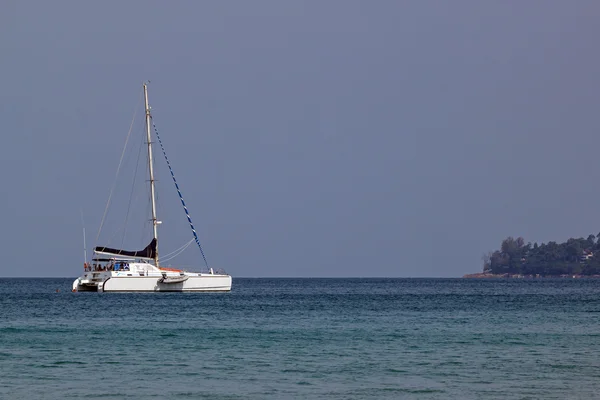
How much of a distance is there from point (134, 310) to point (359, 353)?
34.7m

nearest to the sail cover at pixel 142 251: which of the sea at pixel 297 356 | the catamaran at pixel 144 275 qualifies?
the catamaran at pixel 144 275

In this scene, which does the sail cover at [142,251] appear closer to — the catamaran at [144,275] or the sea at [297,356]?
the catamaran at [144,275]

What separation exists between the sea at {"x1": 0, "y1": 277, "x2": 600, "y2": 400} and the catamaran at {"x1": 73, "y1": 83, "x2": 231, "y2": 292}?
24.6m

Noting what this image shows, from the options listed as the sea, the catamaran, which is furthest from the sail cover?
the sea

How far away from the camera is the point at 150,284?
318 feet

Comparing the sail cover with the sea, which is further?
the sail cover

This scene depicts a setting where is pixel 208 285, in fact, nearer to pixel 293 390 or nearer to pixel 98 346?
pixel 98 346

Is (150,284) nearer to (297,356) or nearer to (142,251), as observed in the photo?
(142,251)

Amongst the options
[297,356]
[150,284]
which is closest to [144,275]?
[150,284]

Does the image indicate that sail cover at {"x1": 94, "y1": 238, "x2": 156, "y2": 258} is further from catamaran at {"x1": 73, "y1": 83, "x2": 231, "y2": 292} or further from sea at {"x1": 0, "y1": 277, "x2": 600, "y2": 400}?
sea at {"x1": 0, "y1": 277, "x2": 600, "y2": 400}

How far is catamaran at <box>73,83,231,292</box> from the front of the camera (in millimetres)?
95688

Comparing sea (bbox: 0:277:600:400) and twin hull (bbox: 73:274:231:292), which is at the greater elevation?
Result: twin hull (bbox: 73:274:231:292)

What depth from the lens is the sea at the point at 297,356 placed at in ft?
104

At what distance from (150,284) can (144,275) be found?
1037 mm
